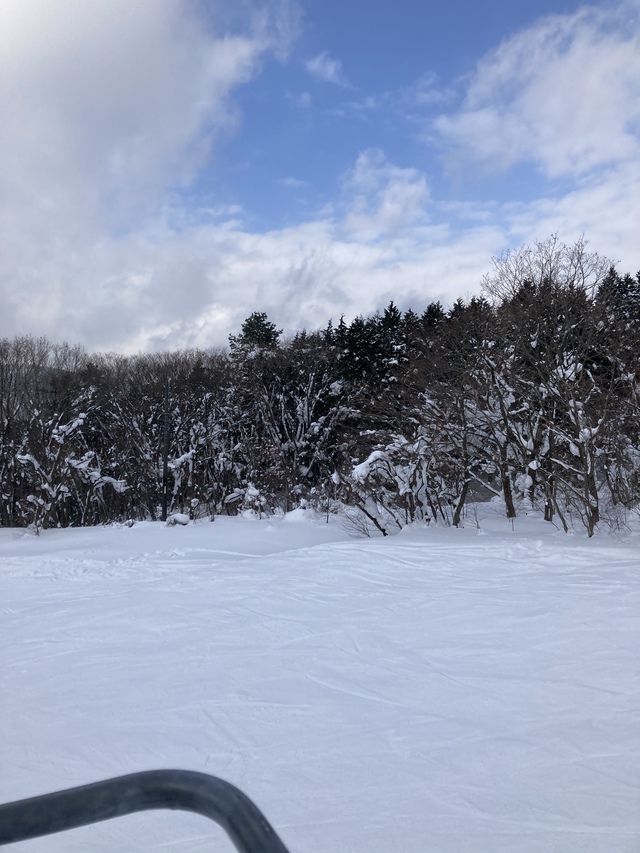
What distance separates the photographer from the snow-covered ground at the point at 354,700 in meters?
4.07

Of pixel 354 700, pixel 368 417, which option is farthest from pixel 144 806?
pixel 368 417

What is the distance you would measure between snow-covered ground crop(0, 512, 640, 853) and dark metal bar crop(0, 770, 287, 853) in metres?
2.95

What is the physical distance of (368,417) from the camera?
837 inches

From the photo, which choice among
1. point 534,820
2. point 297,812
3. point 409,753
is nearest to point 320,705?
point 409,753

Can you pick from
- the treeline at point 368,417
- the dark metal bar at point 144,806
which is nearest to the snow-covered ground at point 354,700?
the dark metal bar at point 144,806

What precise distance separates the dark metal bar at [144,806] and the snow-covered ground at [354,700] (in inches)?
116

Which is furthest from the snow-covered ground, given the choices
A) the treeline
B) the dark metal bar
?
the treeline

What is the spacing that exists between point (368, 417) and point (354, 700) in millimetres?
15626

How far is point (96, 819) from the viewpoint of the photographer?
1.37 metres

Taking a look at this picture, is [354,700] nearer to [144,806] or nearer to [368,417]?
[144,806]

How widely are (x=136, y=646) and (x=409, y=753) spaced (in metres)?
4.12

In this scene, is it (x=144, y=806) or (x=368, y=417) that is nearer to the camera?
(x=144, y=806)

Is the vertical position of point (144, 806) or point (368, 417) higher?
point (368, 417)

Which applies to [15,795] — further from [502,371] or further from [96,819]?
[502,371]
